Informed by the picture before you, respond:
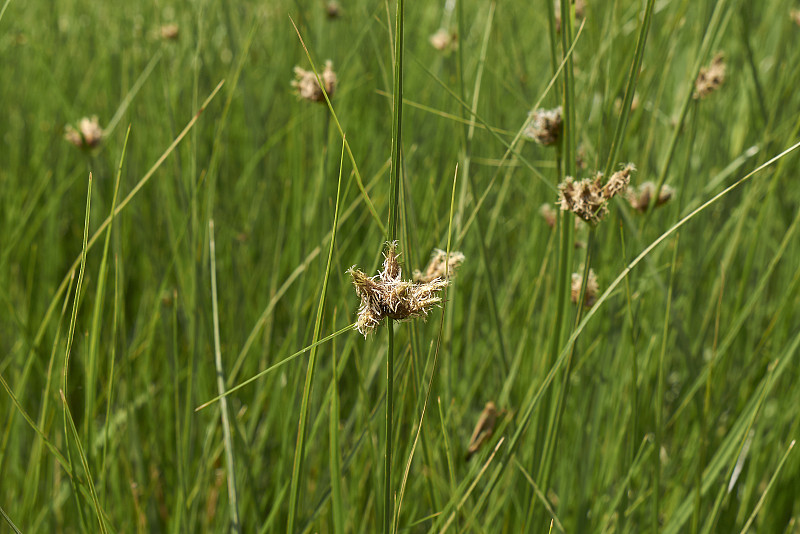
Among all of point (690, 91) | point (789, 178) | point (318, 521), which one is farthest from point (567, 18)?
point (789, 178)

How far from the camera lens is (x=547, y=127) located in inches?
30.9

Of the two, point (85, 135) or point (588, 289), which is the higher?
point (85, 135)

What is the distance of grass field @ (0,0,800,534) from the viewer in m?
0.75

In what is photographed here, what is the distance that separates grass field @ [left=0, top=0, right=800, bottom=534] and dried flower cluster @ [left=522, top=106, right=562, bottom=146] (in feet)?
0.04

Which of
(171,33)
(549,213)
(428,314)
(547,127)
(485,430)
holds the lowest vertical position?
(485,430)

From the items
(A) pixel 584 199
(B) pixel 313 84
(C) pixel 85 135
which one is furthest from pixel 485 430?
(C) pixel 85 135

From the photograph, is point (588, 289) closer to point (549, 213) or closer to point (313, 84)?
point (549, 213)

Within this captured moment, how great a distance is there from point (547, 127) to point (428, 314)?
295 millimetres

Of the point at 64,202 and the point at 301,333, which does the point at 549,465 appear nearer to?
the point at 301,333

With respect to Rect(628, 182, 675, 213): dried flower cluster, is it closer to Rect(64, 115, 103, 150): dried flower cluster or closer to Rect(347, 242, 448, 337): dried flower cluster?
Rect(347, 242, 448, 337): dried flower cluster

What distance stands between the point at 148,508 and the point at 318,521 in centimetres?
32

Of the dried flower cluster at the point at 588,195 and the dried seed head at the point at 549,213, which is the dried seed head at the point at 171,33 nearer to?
the dried seed head at the point at 549,213

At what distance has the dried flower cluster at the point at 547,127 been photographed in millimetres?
772

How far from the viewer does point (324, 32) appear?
2006mm
